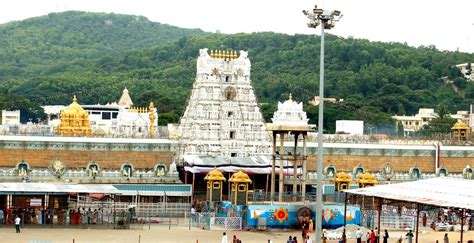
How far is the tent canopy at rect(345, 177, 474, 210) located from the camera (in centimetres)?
3422

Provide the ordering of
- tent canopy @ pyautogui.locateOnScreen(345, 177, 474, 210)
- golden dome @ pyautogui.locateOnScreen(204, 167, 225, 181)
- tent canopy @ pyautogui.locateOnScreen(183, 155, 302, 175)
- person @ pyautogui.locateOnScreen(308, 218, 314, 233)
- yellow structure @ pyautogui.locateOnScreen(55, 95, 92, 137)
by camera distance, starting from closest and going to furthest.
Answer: tent canopy @ pyautogui.locateOnScreen(345, 177, 474, 210), person @ pyautogui.locateOnScreen(308, 218, 314, 233), golden dome @ pyautogui.locateOnScreen(204, 167, 225, 181), tent canopy @ pyautogui.locateOnScreen(183, 155, 302, 175), yellow structure @ pyautogui.locateOnScreen(55, 95, 92, 137)

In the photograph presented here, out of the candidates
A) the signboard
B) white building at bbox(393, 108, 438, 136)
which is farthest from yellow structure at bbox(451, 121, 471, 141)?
white building at bbox(393, 108, 438, 136)

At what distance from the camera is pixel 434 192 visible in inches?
1467

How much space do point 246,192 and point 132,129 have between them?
32605mm

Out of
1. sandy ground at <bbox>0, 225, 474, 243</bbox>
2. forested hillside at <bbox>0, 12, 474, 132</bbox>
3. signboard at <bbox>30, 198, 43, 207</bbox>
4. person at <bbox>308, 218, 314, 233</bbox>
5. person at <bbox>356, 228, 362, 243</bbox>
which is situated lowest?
sandy ground at <bbox>0, 225, 474, 243</bbox>

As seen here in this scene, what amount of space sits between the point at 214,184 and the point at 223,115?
10.2m

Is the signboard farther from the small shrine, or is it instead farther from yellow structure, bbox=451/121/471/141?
yellow structure, bbox=451/121/471/141

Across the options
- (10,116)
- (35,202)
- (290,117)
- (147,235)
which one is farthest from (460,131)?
(10,116)

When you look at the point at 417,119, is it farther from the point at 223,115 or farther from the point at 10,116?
the point at 223,115

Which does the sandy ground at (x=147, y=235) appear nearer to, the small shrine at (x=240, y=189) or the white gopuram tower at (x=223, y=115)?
the small shrine at (x=240, y=189)

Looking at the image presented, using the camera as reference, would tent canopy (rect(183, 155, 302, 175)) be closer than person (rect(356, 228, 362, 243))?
No

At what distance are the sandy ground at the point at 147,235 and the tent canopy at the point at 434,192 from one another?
406 centimetres

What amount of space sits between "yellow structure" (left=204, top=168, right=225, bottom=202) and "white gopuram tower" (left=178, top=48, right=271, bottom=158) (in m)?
8.35

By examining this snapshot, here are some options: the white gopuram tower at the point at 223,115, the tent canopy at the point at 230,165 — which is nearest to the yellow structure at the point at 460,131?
the white gopuram tower at the point at 223,115
